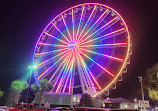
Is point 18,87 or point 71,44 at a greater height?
point 71,44

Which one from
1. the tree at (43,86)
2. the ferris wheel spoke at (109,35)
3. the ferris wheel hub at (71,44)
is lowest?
the tree at (43,86)

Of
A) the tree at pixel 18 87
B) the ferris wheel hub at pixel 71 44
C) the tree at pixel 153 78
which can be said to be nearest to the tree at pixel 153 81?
the tree at pixel 153 78

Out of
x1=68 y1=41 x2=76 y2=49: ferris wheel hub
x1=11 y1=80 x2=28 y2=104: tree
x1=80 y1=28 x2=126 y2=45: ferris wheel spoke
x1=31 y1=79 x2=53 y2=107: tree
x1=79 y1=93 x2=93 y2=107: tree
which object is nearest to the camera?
x1=80 y1=28 x2=126 y2=45: ferris wheel spoke

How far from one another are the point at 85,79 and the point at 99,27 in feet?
28.4

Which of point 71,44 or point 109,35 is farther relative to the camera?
point 71,44

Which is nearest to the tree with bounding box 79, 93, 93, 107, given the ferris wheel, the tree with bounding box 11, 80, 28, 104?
the ferris wheel

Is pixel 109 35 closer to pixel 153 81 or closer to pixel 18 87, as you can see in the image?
pixel 153 81

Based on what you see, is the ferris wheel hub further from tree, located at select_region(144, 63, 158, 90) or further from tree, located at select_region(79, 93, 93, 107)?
tree, located at select_region(144, 63, 158, 90)

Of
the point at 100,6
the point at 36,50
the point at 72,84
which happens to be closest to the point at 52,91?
the point at 72,84

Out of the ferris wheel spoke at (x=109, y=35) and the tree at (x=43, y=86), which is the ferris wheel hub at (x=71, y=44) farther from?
the tree at (x=43, y=86)

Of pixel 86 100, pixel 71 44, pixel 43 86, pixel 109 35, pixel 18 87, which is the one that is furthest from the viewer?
pixel 18 87

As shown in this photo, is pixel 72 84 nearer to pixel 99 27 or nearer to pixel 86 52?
pixel 86 52

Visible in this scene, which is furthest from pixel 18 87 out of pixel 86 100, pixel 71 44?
pixel 86 100

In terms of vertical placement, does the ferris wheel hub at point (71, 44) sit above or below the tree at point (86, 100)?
above
